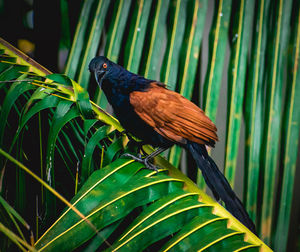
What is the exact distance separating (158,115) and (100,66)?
1.11 feet

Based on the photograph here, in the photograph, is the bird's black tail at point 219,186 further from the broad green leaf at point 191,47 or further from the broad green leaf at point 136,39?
the broad green leaf at point 136,39

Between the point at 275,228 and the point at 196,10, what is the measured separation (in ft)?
3.36

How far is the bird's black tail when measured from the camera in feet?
3.28

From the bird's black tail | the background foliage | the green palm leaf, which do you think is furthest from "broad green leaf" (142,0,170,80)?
the green palm leaf

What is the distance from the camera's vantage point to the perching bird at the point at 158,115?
128cm

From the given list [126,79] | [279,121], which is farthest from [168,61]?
[279,121]

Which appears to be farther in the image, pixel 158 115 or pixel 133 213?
pixel 158 115

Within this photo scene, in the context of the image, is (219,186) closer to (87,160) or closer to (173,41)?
(87,160)

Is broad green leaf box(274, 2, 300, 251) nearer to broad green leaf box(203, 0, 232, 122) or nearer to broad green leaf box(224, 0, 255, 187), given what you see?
broad green leaf box(224, 0, 255, 187)

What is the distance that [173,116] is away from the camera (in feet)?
4.30

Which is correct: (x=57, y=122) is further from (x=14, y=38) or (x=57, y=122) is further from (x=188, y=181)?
(x=14, y=38)

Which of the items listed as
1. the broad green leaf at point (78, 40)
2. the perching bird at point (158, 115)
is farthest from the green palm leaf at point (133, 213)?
the broad green leaf at point (78, 40)

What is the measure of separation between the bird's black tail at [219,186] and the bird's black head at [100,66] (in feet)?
A: 1.67

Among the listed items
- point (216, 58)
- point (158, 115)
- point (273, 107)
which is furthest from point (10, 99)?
point (273, 107)
